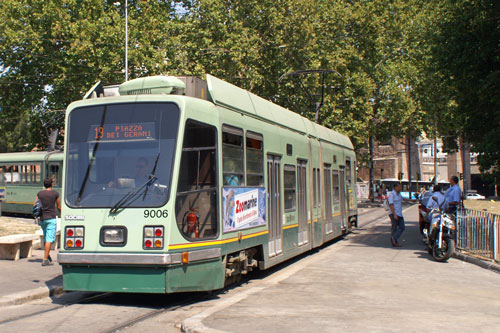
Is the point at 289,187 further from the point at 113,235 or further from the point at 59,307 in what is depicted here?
the point at 59,307

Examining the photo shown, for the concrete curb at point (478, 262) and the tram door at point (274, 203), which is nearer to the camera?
the tram door at point (274, 203)

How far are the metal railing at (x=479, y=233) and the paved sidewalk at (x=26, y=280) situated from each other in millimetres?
8932

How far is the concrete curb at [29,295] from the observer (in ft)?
28.1

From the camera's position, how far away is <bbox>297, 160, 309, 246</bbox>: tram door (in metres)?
13.3

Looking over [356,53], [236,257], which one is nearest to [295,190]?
[236,257]

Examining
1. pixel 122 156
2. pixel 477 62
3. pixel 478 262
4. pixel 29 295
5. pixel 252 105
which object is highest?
pixel 477 62

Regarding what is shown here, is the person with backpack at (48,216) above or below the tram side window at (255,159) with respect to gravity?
below

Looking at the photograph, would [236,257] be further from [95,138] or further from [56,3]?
[56,3]

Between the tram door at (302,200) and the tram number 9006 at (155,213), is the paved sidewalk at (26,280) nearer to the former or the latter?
the tram number 9006 at (155,213)

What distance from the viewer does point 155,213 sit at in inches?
316

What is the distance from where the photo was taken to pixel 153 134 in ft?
27.4

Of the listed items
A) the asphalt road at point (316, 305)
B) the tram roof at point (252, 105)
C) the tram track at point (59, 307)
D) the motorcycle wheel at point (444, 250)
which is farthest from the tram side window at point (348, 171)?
the tram track at point (59, 307)

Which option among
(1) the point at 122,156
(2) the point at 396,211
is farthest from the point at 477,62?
(1) the point at 122,156

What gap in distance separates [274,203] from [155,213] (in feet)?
12.4
